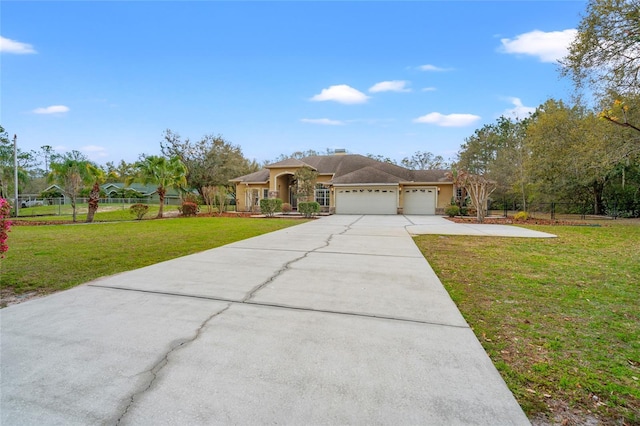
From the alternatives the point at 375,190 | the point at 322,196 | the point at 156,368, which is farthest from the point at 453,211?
the point at 156,368

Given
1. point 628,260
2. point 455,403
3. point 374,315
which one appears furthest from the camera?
point 628,260

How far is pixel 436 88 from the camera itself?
860 inches

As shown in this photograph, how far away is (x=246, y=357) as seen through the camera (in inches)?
101

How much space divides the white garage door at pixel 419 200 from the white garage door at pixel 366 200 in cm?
142

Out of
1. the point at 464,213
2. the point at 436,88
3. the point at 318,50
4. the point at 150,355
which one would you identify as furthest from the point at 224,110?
the point at 150,355

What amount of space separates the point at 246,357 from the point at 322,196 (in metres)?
24.0

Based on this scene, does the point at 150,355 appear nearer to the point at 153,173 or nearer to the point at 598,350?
the point at 598,350

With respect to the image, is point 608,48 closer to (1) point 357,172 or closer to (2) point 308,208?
(1) point 357,172

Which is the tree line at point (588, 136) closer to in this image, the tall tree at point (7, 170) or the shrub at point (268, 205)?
the shrub at point (268, 205)

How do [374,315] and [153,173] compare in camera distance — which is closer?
[374,315]

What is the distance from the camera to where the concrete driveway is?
192 cm

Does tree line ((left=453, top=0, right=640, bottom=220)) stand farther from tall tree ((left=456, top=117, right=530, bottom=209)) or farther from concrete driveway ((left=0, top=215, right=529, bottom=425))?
concrete driveway ((left=0, top=215, right=529, bottom=425))

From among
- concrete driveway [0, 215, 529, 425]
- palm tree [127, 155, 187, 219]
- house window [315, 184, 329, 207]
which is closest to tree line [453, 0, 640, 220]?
concrete driveway [0, 215, 529, 425]

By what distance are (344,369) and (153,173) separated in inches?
851
